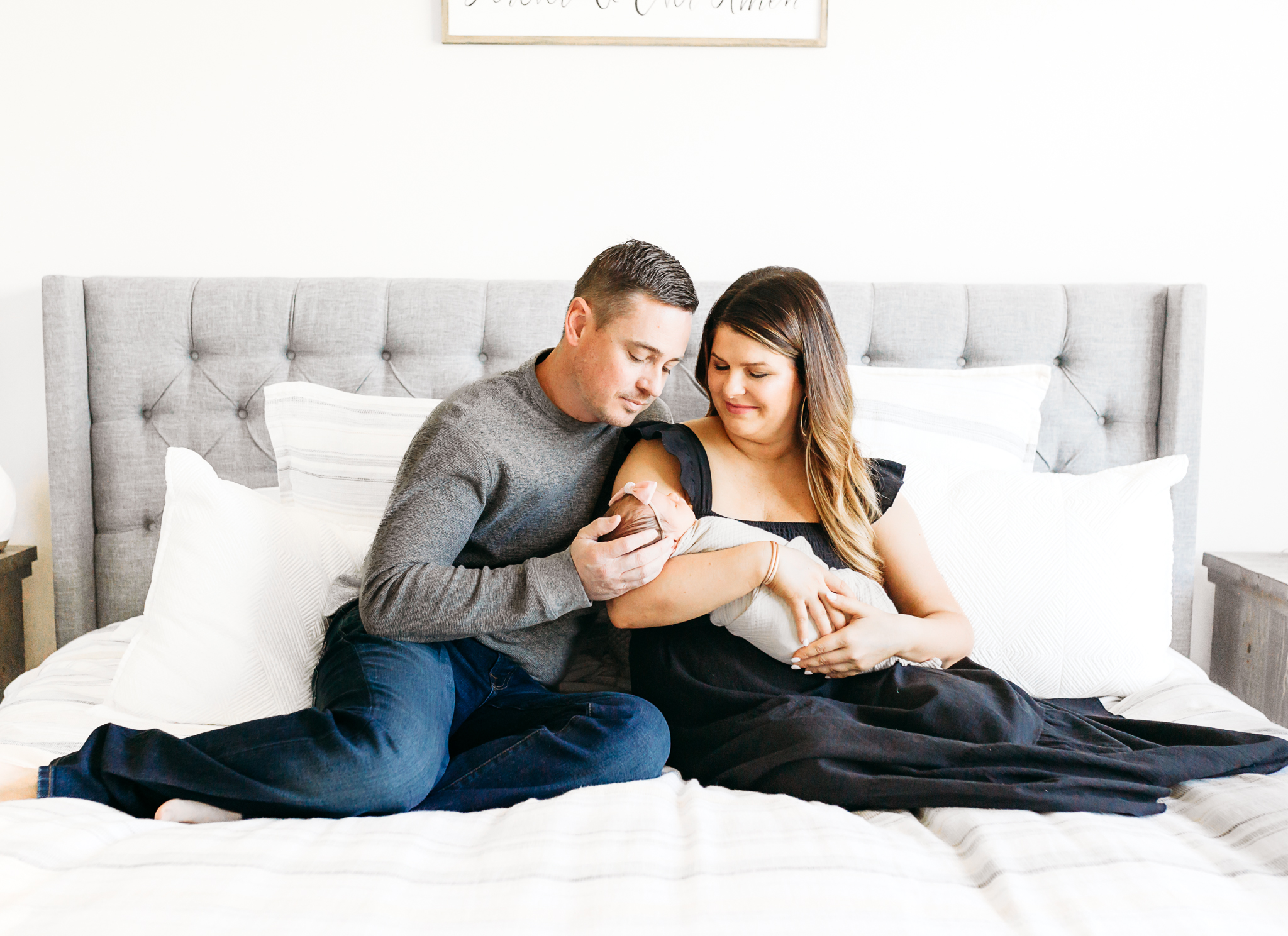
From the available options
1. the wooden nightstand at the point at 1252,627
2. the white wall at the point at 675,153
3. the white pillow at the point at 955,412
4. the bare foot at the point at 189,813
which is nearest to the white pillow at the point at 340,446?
the white wall at the point at 675,153

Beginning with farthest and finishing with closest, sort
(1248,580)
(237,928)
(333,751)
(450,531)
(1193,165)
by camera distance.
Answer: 1. (1193,165)
2. (1248,580)
3. (450,531)
4. (333,751)
5. (237,928)

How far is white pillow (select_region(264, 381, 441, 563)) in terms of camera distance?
1.55m

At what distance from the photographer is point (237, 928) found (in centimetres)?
72

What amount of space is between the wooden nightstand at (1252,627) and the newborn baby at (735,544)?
2.73 ft

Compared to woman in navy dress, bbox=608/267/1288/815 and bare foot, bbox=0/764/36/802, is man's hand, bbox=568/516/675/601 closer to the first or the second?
woman in navy dress, bbox=608/267/1288/815

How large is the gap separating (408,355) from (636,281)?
69 cm

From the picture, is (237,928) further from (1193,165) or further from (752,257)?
(1193,165)

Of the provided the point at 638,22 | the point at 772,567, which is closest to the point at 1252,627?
the point at 772,567

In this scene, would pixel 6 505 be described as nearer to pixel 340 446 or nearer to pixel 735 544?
Result: pixel 340 446

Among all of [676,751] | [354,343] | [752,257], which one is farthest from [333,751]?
[752,257]

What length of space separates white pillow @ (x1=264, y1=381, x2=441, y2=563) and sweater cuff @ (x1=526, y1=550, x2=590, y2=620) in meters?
0.50

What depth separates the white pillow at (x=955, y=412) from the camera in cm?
156

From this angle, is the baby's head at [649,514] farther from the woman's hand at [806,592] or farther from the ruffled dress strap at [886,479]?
the ruffled dress strap at [886,479]

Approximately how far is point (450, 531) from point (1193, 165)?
1.71m
